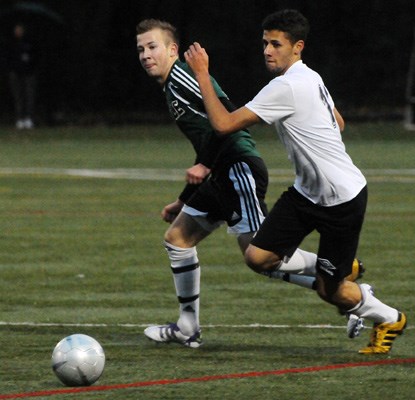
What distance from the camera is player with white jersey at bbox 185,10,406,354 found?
9141mm

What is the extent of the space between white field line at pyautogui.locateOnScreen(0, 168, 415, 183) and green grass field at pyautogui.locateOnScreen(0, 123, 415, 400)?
92 millimetres

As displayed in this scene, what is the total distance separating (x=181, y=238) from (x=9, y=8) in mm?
31827

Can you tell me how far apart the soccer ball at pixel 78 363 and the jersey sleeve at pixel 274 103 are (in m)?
1.66

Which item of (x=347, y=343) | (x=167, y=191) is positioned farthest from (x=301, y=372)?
(x=167, y=191)

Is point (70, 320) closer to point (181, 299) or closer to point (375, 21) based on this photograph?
point (181, 299)

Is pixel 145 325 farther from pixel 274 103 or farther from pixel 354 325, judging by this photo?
pixel 274 103

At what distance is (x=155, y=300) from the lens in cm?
1209

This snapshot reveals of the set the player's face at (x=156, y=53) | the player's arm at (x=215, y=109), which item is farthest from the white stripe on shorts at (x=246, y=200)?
the player's arm at (x=215, y=109)

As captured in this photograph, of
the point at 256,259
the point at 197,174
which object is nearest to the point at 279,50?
the point at 197,174

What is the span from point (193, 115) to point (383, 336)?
6.03 ft

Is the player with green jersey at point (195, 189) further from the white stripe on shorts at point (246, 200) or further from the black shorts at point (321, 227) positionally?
the black shorts at point (321, 227)

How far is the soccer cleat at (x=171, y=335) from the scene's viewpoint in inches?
395

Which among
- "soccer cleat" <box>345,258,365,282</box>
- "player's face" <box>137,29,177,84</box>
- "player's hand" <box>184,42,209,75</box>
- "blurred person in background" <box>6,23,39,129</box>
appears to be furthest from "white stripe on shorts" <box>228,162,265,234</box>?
"blurred person in background" <box>6,23,39,129</box>

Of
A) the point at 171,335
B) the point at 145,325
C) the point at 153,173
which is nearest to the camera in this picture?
the point at 171,335
